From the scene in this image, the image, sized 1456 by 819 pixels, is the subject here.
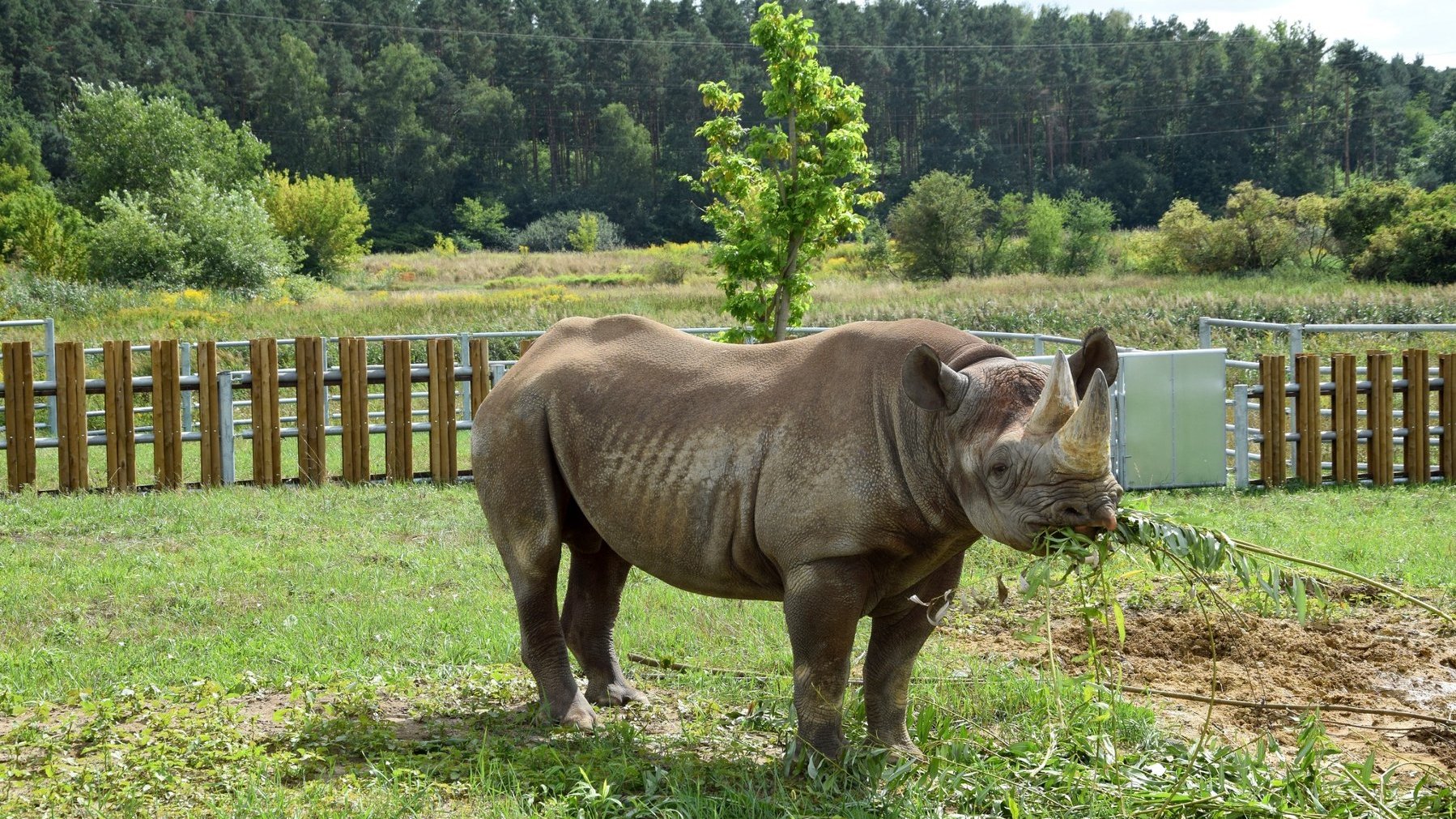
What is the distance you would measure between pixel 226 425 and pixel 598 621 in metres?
8.58

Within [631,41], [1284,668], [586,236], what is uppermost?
[631,41]

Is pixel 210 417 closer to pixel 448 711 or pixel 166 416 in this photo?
pixel 166 416

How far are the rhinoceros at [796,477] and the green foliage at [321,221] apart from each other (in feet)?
183

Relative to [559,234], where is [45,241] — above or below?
below

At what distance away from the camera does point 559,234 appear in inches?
3201

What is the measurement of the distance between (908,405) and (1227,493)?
9433mm

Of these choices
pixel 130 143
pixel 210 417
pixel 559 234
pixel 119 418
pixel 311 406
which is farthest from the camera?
pixel 559 234

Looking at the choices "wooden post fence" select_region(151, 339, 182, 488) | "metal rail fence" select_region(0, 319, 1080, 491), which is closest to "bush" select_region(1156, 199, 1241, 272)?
"metal rail fence" select_region(0, 319, 1080, 491)

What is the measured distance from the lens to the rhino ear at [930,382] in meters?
4.17

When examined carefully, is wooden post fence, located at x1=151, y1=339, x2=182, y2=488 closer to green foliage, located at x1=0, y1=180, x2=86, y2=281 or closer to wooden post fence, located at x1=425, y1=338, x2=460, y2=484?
wooden post fence, located at x1=425, y1=338, x2=460, y2=484

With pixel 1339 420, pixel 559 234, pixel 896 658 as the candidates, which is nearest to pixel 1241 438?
pixel 1339 420

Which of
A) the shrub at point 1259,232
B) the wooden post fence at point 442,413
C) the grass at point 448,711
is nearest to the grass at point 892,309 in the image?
the shrub at point 1259,232

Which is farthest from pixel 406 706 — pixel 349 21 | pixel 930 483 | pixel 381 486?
pixel 349 21

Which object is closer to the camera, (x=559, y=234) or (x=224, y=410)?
(x=224, y=410)
